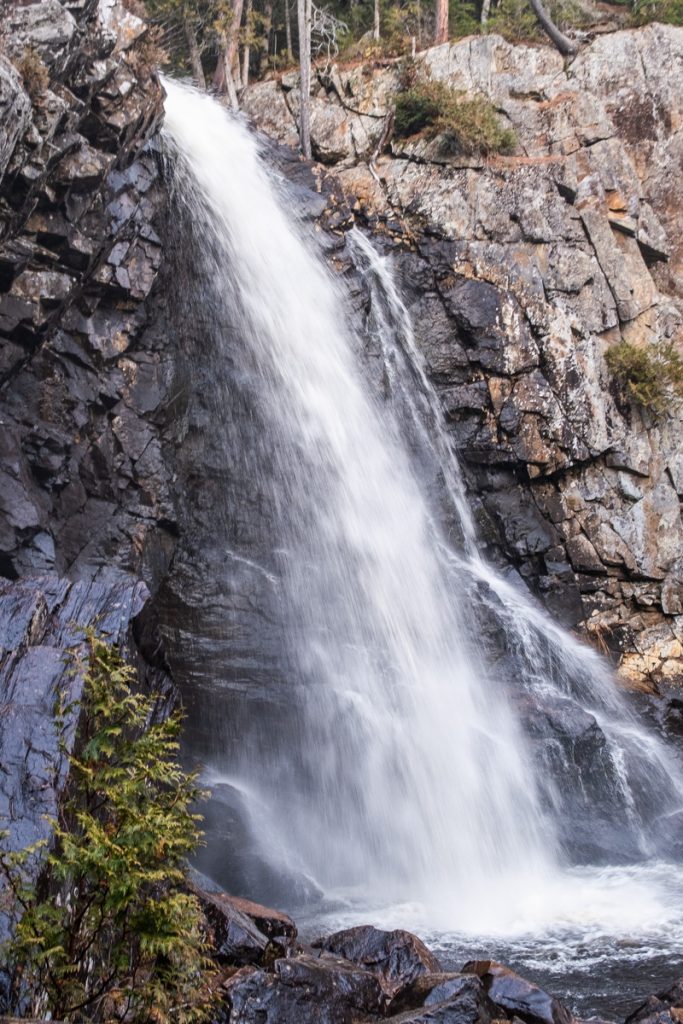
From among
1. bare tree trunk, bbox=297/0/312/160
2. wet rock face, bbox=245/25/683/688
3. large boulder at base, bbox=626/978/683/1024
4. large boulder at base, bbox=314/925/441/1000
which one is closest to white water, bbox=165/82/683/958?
wet rock face, bbox=245/25/683/688

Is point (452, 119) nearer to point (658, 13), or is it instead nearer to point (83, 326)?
point (658, 13)

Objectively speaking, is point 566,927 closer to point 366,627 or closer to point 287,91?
point 366,627

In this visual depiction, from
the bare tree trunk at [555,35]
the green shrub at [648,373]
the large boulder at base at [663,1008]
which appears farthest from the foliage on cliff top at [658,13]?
the large boulder at base at [663,1008]

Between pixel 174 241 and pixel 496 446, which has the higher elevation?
pixel 174 241

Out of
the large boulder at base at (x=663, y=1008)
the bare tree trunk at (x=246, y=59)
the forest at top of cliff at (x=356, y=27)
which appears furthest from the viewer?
the bare tree trunk at (x=246, y=59)

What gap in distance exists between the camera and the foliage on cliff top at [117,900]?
4219 mm

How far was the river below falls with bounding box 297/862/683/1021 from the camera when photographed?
8.06m

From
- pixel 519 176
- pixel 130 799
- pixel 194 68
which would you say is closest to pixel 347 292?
pixel 519 176

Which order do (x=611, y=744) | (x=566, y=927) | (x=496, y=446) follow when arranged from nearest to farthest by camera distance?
(x=566, y=927) < (x=611, y=744) < (x=496, y=446)

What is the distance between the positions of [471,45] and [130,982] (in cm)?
2392

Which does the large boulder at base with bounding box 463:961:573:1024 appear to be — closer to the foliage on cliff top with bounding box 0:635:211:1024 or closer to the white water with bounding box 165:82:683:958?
the foliage on cliff top with bounding box 0:635:211:1024

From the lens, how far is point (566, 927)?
9719 mm

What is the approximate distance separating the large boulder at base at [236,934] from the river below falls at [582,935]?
1.85 metres

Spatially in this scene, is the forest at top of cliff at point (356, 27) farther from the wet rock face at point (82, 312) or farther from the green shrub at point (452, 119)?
the wet rock face at point (82, 312)
